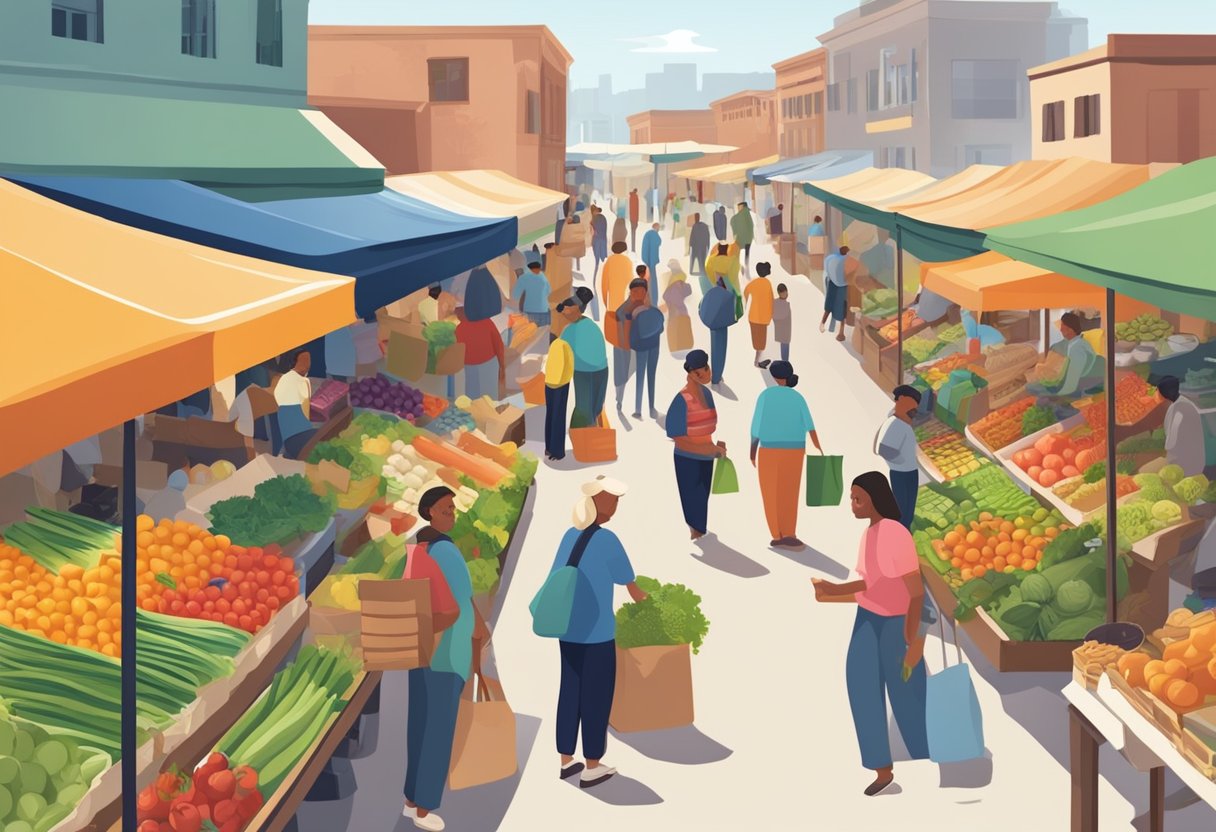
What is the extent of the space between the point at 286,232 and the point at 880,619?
14.0ft

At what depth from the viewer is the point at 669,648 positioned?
302 inches

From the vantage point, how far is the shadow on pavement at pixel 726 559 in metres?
11.1

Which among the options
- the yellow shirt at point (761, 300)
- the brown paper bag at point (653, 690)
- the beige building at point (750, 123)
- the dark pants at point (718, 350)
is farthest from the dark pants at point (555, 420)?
the beige building at point (750, 123)

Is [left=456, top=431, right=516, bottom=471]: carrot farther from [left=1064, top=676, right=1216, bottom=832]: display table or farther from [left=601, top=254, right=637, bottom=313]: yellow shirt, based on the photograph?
[left=1064, top=676, right=1216, bottom=832]: display table

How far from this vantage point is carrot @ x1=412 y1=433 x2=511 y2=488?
1263 cm

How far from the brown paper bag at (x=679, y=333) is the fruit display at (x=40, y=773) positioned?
16.4 meters

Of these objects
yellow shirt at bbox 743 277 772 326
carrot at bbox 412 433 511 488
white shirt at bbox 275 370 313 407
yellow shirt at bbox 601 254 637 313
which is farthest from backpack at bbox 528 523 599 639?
yellow shirt at bbox 743 277 772 326

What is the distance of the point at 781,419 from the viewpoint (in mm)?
11047

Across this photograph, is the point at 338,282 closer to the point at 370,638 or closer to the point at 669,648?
the point at 370,638

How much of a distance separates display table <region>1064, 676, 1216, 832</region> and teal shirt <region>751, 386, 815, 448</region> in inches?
193

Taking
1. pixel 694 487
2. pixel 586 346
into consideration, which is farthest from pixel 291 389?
pixel 694 487

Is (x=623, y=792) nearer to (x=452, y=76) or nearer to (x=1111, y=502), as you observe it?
(x=1111, y=502)

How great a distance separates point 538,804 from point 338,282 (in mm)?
2926

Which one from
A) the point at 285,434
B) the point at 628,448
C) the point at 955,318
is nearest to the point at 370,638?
the point at 285,434
